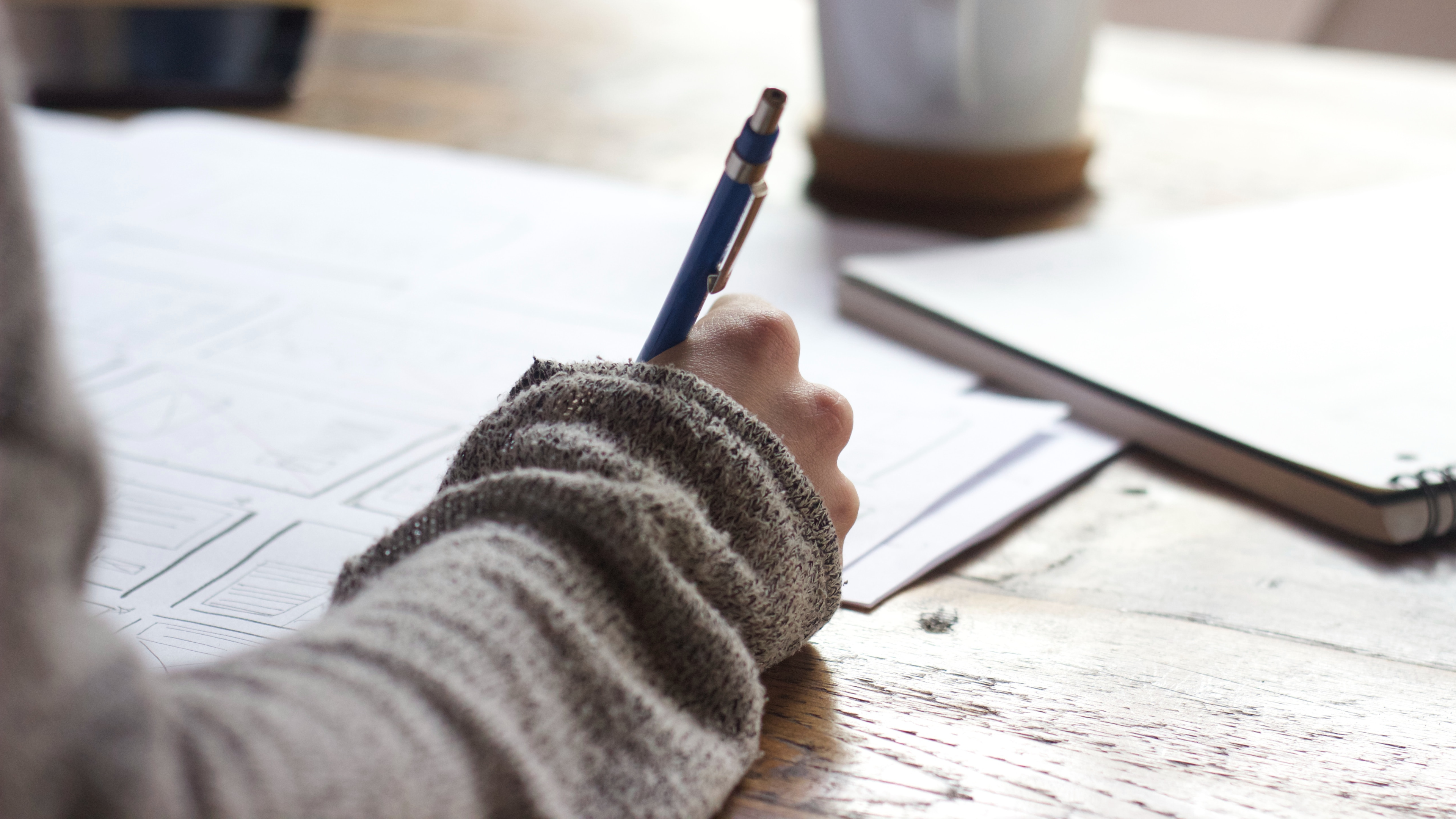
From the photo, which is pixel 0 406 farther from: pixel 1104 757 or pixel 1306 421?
pixel 1306 421

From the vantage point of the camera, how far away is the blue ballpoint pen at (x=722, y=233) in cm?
33

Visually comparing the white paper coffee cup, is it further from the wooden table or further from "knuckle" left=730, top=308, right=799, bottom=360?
"knuckle" left=730, top=308, right=799, bottom=360

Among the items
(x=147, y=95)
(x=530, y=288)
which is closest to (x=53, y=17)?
(x=147, y=95)

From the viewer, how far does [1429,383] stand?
480mm

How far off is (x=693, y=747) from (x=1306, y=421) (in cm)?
30

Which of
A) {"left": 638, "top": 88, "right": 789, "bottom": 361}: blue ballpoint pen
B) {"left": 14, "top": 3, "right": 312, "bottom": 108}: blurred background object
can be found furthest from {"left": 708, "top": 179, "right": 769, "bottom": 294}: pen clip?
{"left": 14, "top": 3, "right": 312, "bottom": 108}: blurred background object

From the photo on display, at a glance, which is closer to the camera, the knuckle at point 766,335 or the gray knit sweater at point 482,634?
the gray knit sweater at point 482,634

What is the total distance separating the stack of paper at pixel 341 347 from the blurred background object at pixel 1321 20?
4.07 ft

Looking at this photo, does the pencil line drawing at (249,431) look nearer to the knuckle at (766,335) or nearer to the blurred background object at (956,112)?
the knuckle at (766,335)

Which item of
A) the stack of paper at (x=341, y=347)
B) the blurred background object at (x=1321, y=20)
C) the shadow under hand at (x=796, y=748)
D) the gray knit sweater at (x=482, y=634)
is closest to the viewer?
the gray knit sweater at (x=482, y=634)

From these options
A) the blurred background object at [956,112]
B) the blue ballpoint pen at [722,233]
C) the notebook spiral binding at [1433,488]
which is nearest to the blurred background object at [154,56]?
the blurred background object at [956,112]

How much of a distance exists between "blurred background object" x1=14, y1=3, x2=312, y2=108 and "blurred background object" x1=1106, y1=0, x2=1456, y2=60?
1.39 metres

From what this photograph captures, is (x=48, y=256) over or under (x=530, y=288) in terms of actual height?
over

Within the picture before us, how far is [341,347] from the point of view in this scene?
563 millimetres
